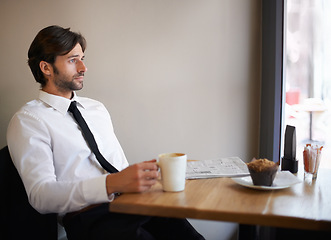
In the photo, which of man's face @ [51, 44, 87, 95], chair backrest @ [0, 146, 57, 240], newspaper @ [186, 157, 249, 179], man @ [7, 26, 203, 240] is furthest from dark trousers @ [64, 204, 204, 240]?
man's face @ [51, 44, 87, 95]

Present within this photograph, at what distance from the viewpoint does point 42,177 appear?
1.09m

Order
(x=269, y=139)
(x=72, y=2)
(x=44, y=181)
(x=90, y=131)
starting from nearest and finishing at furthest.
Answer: (x=44, y=181) < (x=90, y=131) < (x=269, y=139) < (x=72, y=2)

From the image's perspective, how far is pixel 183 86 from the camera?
1813 millimetres

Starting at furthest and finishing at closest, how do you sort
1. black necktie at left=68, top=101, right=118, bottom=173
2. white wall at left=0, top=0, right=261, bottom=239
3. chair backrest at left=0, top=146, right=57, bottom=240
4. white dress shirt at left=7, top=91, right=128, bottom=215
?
white wall at left=0, top=0, right=261, bottom=239 → black necktie at left=68, top=101, right=118, bottom=173 → chair backrest at left=0, top=146, right=57, bottom=240 → white dress shirt at left=7, top=91, right=128, bottom=215

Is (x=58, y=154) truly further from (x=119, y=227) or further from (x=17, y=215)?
(x=119, y=227)

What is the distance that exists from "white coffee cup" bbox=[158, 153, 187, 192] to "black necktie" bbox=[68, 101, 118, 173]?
0.40 metres

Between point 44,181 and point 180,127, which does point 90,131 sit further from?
point 180,127

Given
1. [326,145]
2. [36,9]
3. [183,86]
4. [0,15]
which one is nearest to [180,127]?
[183,86]

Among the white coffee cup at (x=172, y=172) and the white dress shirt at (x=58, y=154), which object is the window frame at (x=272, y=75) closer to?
the white dress shirt at (x=58, y=154)

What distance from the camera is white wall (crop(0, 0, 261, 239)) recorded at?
173 centimetres

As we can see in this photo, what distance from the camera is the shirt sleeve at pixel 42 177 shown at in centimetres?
103

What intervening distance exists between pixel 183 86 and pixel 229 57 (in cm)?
28

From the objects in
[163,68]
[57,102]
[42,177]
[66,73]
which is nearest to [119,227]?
[42,177]

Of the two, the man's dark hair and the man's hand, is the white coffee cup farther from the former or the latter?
the man's dark hair
